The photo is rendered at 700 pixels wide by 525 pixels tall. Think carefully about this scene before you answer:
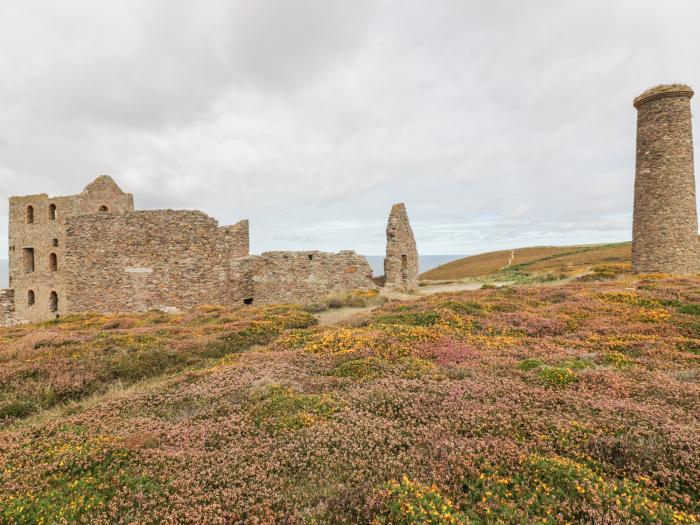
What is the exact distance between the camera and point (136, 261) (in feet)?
85.8

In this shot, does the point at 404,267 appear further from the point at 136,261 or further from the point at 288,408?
the point at 288,408

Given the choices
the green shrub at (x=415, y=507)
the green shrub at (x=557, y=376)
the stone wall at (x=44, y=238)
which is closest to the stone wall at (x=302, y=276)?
the green shrub at (x=557, y=376)

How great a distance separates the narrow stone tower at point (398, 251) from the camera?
95.5ft

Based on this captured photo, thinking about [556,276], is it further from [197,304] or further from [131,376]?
[131,376]

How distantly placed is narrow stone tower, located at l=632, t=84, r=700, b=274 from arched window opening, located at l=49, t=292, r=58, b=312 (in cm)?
5584

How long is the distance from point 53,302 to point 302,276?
103ft

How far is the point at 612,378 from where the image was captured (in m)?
7.31

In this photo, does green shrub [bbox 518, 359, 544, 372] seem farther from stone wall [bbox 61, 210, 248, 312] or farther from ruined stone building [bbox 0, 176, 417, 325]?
stone wall [bbox 61, 210, 248, 312]

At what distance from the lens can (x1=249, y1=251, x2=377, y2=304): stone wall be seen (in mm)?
26891

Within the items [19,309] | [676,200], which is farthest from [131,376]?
[19,309]

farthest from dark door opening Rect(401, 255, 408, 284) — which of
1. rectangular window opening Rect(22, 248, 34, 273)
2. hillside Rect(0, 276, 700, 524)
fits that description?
rectangular window opening Rect(22, 248, 34, 273)

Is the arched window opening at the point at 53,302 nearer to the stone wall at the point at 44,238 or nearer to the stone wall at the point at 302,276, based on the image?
the stone wall at the point at 44,238

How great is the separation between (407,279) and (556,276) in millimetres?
14290

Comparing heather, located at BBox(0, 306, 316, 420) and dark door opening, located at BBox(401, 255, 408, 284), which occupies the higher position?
dark door opening, located at BBox(401, 255, 408, 284)
